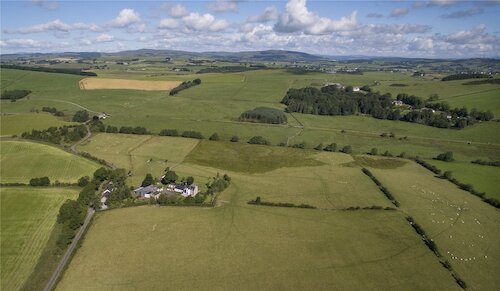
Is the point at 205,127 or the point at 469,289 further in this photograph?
the point at 205,127

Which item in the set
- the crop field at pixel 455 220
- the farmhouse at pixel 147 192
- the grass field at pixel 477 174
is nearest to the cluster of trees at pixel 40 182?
the farmhouse at pixel 147 192

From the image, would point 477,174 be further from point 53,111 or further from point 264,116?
point 53,111

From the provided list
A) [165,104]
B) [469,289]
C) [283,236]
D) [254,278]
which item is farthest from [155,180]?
[165,104]

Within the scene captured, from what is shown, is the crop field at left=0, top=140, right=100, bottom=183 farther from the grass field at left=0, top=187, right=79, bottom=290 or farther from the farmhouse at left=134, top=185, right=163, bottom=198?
the farmhouse at left=134, top=185, right=163, bottom=198

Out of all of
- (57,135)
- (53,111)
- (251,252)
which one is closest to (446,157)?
(251,252)

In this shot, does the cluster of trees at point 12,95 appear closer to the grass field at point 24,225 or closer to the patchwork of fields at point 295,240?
the grass field at point 24,225

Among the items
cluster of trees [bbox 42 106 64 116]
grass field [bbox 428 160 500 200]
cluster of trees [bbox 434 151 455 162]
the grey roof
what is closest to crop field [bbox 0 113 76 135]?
cluster of trees [bbox 42 106 64 116]

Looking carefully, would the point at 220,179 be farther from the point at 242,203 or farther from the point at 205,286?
the point at 205,286
